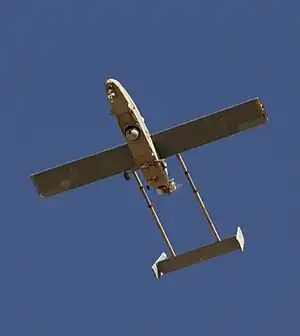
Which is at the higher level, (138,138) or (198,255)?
(138,138)

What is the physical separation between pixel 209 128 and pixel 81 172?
4.57 m

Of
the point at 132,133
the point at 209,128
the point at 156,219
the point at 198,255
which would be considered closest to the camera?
the point at 132,133

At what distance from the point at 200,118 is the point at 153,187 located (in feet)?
9.15

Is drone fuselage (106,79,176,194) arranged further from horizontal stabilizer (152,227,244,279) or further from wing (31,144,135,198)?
horizontal stabilizer (152,227,244,279)

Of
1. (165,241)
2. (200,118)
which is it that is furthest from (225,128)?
(165,241)

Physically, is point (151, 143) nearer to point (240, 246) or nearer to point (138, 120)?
point (138, 120)

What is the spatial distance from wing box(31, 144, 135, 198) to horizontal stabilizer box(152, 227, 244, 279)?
3.43 m

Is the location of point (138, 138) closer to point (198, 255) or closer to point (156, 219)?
point (156, 219)

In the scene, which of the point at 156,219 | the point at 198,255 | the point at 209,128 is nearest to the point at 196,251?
the point at 198,255

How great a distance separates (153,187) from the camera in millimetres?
56125

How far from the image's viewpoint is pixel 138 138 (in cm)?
5447

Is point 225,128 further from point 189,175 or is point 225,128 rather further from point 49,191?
point 49,191

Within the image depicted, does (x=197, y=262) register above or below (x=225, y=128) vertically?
below

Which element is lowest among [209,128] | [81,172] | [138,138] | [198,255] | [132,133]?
[198,255]
